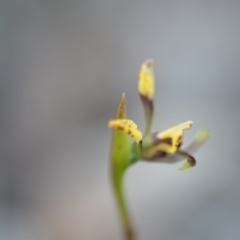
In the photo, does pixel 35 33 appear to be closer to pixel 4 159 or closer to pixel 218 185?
pixel 4 159

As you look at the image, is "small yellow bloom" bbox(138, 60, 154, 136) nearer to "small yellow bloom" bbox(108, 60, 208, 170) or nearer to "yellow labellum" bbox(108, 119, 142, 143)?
"small yellow bloom" bbox(108, 60, 208, 170)

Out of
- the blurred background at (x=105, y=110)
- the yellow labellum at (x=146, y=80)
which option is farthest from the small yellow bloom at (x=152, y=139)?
the blurred background at (x=105, y=110)

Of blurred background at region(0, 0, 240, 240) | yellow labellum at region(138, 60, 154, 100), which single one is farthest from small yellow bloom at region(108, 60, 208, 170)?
blurred background at region(0, 0, 240, 240)

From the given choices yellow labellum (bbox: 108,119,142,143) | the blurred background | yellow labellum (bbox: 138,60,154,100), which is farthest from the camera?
the blurred background

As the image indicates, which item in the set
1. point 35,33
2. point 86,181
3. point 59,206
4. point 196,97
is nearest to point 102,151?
point 86,181

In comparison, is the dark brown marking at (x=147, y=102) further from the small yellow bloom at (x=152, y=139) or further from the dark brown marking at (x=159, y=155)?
the dark brown marking at (x=159, y=155)

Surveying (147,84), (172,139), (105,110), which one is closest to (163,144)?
(172,139)
